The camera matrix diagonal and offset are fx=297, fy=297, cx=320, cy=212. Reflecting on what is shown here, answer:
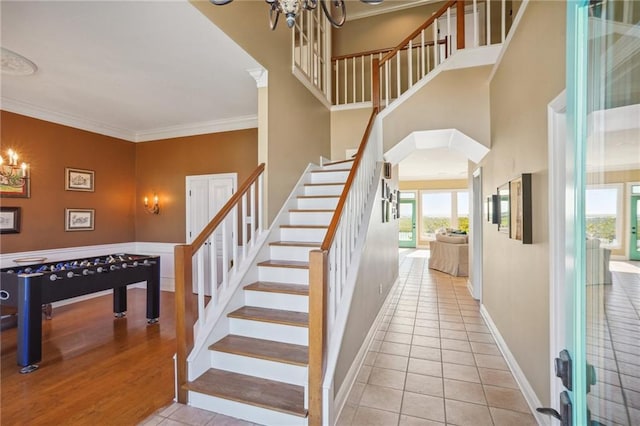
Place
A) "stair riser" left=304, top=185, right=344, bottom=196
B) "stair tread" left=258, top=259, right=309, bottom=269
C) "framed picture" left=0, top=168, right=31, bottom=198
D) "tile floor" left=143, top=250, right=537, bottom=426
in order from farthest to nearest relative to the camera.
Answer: "stair riser" left=304, top=185, right=344, bottom=196, "framed picture" left=0, top=168, right=31, bottom=198, "stair tread" left=258, top=259, right=309, bottom=269, "tile floor" left=143, top=250, right=537, bottom=426

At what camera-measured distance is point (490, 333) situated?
3.69 m

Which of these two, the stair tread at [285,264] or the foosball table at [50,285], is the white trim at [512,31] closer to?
the stair tread at [285,264]

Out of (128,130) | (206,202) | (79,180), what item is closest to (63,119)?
(79,180)

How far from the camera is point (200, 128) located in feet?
18.0

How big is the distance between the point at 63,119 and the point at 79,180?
969 mm

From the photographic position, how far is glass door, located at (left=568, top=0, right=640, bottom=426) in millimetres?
705

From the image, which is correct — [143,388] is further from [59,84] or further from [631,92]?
[59,84]

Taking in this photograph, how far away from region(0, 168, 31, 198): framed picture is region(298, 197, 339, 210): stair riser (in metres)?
3.77

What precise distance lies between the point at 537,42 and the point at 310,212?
2.64 m

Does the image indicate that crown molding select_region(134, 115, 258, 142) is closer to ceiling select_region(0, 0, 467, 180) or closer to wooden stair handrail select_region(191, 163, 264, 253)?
ceiling select_region(0, 0, 467, 180)

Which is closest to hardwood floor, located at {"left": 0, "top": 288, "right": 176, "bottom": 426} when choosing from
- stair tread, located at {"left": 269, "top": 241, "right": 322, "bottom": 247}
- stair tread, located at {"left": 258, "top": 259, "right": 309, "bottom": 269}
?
stair tread, located at {"left": 258, "top": 259, "right": 309, "bottom": 269}

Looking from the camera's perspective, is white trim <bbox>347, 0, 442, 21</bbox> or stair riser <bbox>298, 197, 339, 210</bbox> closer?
stair riser <bbox>298, 197, 339, 210</bbox>

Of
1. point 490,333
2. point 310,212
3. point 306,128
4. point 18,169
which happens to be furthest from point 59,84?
point 490,333

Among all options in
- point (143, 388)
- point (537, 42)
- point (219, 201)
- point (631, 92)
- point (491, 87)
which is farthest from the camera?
point (219, 201)
